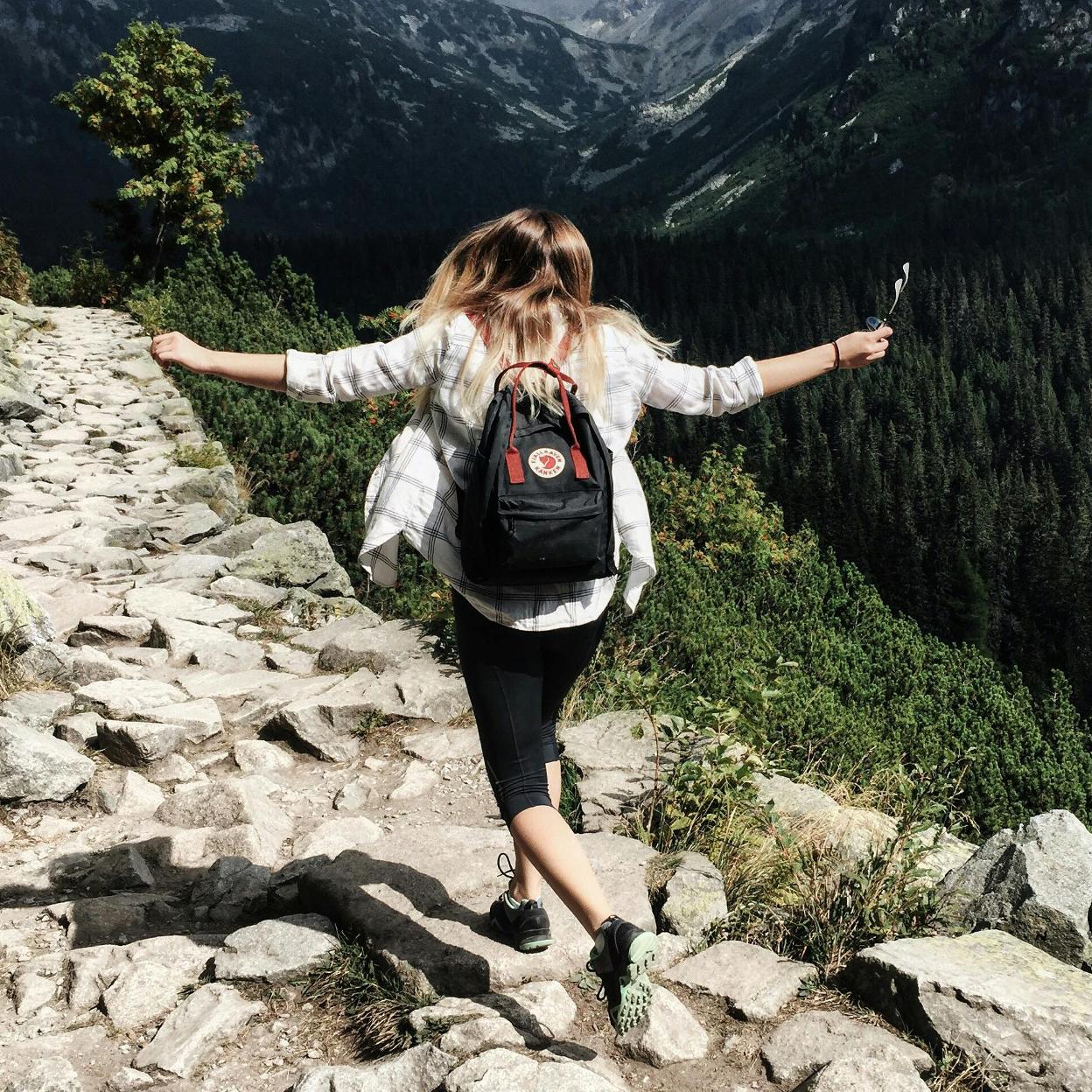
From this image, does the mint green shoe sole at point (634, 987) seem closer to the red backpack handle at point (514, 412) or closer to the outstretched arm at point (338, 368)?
the red backpack handle at point (514, 412)

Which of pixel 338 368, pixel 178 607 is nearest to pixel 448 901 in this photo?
pixel 338 368

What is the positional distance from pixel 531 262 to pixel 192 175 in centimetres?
2121

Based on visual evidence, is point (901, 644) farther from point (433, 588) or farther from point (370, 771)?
point (370, 771)

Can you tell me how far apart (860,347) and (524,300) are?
94 cm

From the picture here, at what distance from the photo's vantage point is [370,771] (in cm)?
443

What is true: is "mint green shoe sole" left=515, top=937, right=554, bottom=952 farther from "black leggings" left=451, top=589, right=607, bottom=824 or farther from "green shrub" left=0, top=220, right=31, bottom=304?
"green shrub" left=0, top=220, right=31, bottom=304

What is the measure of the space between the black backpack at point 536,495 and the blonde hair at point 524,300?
0.18ft

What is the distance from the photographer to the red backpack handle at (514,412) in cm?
213

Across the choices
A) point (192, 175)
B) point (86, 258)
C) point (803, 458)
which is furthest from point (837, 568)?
point (803, 458)

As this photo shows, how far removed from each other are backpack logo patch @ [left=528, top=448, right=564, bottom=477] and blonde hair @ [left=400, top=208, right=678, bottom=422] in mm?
141

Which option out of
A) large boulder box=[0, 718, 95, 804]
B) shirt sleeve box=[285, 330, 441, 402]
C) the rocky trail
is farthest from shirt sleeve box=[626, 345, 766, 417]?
large boulder box=[0, 718, 95, 804]

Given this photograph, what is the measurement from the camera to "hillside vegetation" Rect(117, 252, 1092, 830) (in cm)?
617

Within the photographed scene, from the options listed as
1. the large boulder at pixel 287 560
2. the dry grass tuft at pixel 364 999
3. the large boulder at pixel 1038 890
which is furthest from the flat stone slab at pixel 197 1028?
the large boulder at pixel 287 560

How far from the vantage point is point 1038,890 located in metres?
3.27
